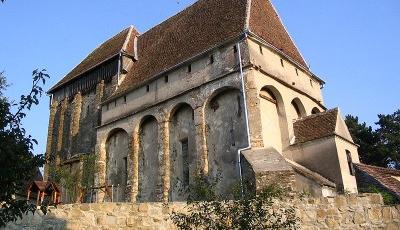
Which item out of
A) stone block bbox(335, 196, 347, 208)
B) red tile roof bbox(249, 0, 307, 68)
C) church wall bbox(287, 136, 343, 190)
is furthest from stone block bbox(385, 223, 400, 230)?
red tile roof bbox(249, 0, 307, 68)

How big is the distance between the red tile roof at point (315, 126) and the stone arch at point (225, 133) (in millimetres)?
3180

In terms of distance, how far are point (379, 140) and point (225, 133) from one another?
21.3 meters

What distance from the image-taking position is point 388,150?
1321 inches

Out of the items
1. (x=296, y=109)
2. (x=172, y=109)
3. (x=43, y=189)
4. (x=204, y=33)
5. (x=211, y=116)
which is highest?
(x=204, y=33)

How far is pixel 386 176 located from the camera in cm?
1834

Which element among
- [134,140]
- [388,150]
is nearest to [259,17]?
[134,140]

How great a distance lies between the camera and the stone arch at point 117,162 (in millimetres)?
23250

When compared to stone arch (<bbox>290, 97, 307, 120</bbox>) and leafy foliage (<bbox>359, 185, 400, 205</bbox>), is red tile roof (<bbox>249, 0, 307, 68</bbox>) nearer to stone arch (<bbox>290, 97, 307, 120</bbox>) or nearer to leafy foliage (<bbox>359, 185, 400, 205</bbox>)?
stone arch (<bbox>290, 97, 307, 120</bbox>)

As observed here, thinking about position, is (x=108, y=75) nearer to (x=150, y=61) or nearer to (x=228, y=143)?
(x=150, y=61)

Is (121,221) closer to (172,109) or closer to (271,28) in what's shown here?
(172,109)

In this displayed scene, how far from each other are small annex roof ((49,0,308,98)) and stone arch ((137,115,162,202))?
8.64ft

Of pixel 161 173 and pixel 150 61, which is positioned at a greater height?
pixel 150 61

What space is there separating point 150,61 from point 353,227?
1764cm

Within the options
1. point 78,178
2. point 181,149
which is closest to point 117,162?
point 78,178
